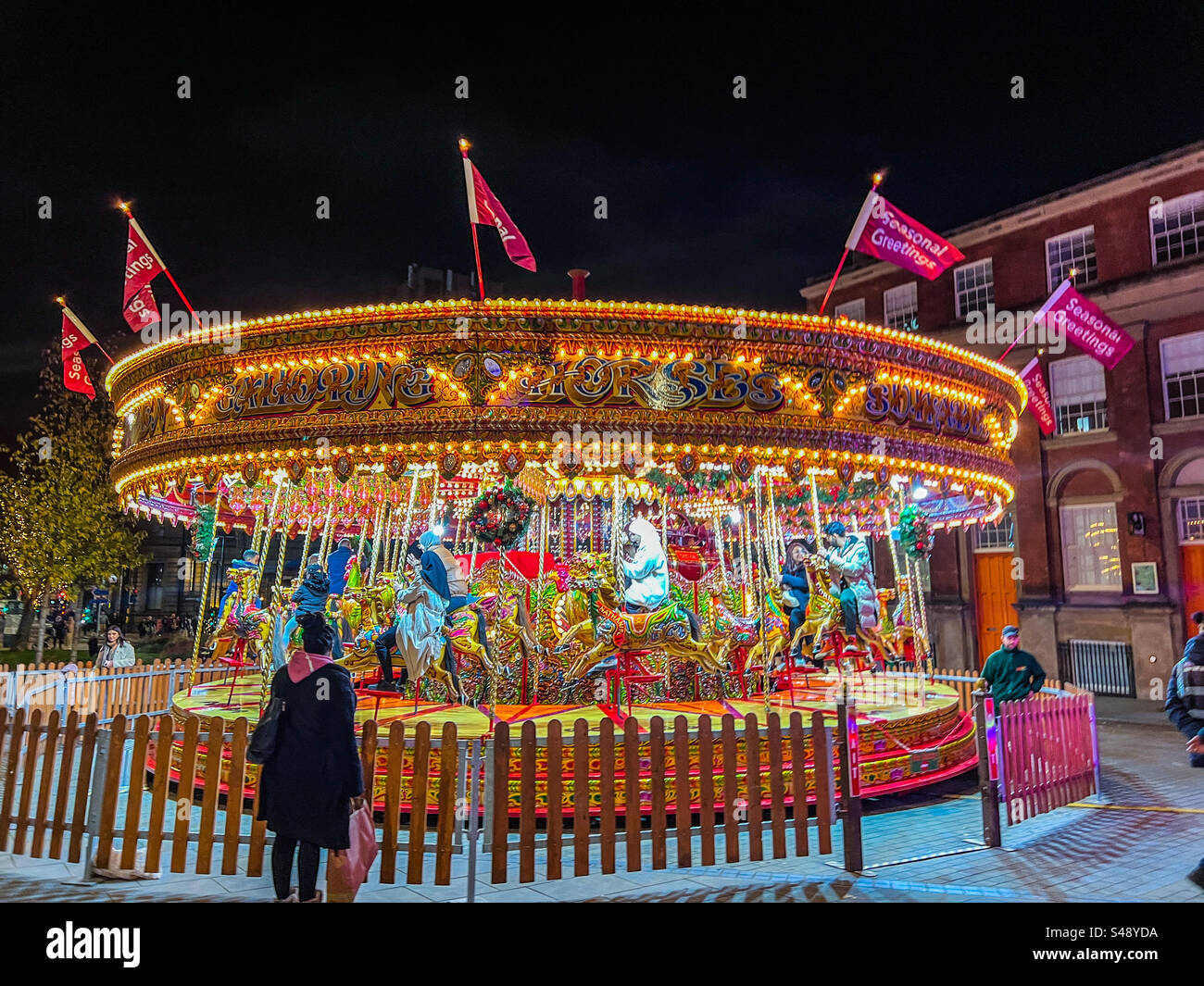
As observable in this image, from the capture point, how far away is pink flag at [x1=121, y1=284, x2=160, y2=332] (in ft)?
33.6

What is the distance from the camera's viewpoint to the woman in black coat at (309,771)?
4.75 metres

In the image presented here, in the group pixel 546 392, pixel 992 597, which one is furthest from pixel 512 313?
pixel 992 597

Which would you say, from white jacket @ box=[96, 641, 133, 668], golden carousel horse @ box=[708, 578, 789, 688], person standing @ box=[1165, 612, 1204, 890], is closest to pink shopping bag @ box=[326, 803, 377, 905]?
person standing @ box=[1165, 612, 1204, 890]

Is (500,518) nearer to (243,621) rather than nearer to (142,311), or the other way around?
(243,621)

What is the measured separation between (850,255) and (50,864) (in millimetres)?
25450

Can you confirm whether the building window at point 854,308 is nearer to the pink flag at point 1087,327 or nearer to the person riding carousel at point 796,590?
the pink flag at point 1087,327

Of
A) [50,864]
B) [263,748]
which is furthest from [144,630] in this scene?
[263,748]

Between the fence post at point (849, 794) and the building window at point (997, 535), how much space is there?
16.8 m

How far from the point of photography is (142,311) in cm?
1031

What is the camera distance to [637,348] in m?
8.19

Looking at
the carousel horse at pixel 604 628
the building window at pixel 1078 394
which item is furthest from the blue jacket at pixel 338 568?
the building window at pixel 1078 394

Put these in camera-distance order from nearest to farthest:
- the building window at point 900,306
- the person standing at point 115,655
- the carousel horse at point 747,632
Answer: the carousel horse at point 747,632 < the person standing at point 115,655 < the building window at point 900,306

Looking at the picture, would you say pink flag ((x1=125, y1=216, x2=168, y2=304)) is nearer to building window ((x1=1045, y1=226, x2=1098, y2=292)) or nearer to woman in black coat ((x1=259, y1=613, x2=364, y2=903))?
woman in black coat ((x1=259, y1=613, x2=364, y2=903))

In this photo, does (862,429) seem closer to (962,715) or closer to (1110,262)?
(962,715)
